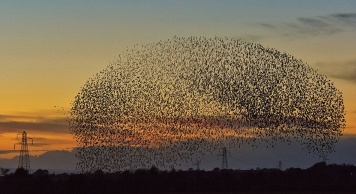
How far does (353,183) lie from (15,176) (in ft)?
226

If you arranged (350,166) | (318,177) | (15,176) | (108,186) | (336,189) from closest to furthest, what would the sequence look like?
1. (336,189)
2. (108,186)
3. (318,177)
4. (15,176)
5. (350,166)

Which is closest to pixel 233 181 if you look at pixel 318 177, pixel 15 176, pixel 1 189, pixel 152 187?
pixel 152 187

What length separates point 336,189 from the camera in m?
118

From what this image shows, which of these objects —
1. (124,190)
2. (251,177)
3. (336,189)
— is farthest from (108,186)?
(336,189)

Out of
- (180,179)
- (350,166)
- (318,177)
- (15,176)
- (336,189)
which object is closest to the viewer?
(336,189)

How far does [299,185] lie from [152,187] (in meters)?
24.1

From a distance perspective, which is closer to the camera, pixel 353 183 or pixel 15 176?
pixel 353 183

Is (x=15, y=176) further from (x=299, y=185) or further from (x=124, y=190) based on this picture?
(x=299, y=185)

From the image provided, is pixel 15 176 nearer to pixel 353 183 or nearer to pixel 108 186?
pixel 108 186

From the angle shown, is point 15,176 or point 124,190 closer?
point 124,190

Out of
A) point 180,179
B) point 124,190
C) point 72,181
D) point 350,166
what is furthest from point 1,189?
point 350,166

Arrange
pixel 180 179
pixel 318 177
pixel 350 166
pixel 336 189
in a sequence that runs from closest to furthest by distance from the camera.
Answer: pixel 336 189 → pixel 180 179 → pixel 318 177 → pixel 350 166

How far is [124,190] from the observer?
125 metres

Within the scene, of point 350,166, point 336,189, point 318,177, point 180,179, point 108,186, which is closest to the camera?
point 336,189
